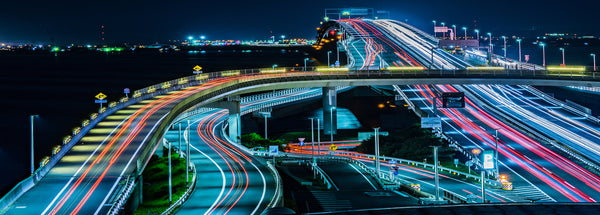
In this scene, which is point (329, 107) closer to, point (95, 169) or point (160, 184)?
point (160, 184)

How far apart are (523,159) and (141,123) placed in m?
32.2

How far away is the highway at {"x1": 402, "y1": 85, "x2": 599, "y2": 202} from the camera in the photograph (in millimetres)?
45562

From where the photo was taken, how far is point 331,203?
135 ft

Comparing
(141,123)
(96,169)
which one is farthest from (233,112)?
(96,169)

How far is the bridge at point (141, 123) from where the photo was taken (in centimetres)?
3438

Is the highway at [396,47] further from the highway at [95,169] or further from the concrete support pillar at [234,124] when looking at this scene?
the highway at [95,169]

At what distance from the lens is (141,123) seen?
51688mm

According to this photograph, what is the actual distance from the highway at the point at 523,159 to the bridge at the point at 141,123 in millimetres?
7320

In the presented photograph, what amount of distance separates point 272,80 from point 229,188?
40.0m

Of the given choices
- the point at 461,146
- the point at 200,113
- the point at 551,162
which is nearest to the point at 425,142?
the point at 461,146

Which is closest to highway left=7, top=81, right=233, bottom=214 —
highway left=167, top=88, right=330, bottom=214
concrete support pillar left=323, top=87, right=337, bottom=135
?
highway left=167, top=88, right=330, bottom=214

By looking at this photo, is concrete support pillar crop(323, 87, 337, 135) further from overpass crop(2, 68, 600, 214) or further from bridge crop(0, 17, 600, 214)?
overpass crop(2, 68, 600, 214)

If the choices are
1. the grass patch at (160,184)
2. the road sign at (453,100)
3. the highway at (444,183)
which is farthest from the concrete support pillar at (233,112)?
the road sign at (453,100)

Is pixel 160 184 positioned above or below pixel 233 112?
below
